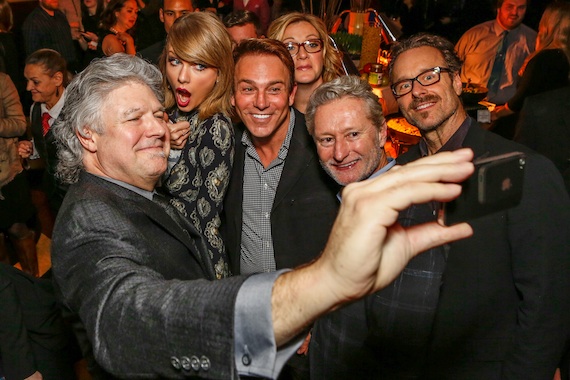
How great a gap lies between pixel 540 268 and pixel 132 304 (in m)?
1.41

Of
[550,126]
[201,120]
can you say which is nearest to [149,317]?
[201,120]

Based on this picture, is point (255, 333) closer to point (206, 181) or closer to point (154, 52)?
point (206, 181)

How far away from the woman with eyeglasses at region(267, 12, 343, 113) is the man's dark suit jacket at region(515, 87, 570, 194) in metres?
1.18

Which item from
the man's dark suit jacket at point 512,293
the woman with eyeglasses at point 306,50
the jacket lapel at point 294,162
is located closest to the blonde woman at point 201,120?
the jacket lapel at point 294,162

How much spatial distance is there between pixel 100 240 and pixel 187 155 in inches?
49.0

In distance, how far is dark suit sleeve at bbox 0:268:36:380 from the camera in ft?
7.35

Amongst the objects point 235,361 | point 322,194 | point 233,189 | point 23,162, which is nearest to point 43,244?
point 23,162

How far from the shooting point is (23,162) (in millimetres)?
4371

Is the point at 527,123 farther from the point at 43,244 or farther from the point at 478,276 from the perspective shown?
the point at 43,244

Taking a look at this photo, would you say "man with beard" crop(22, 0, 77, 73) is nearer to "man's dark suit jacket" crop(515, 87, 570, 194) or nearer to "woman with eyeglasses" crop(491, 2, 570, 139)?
"woman with eyeglasses" crop(491, 2, 570, 139)

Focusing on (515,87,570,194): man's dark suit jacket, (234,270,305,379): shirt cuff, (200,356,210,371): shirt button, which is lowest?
(515,87,570,194): man's dark suit jacket

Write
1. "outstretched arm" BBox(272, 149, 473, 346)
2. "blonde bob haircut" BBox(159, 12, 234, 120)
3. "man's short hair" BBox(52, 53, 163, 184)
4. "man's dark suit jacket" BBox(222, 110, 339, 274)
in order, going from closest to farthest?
"outstretched arm" BBox(272, 149, 473, 346) < "man's short hair" BBox(52, 53, 163, 184) < "man's dark suit jacket" BBox(222, 110, 339, 274) < "blonde bob haircut" BBox(159, 12, 234, 120)

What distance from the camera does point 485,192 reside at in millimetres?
915

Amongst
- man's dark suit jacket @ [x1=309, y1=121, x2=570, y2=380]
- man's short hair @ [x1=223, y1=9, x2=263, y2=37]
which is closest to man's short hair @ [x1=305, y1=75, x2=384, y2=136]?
man's dark suit jacket @ [x1=309, y1=121, x2=570, y2=380]
